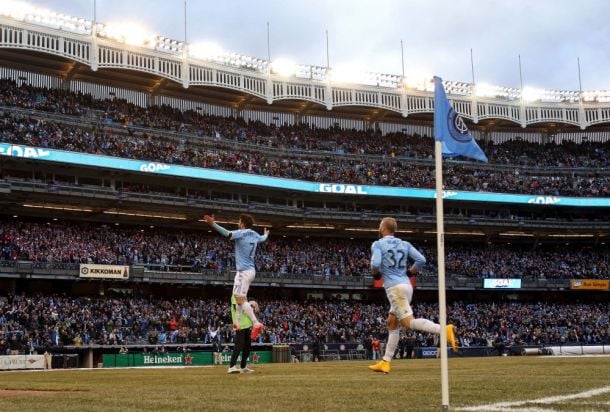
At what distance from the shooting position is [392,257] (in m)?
11.2

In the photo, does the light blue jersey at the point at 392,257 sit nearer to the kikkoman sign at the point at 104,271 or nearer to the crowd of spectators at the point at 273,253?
the kikkoman sign at the point at 104,271

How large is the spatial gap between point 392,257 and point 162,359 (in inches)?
1184

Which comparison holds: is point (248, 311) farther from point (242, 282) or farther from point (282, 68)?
point (282, 68)

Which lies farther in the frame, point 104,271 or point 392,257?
point 104,271

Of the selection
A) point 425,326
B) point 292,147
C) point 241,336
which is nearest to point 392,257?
point 425,326

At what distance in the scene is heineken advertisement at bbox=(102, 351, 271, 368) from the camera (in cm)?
3734

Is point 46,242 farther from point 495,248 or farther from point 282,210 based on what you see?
point 495,248

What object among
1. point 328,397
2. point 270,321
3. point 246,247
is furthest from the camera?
point 270,321

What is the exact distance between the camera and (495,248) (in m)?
70.8

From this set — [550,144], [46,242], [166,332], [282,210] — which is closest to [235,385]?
[166,332]

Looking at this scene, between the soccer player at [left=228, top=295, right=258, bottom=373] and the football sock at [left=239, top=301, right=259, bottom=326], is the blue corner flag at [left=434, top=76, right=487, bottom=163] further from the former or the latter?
the soccer player at [left=228, top=295, right=258, bottom=373]

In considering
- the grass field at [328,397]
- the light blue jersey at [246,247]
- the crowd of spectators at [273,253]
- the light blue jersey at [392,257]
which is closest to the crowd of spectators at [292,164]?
the crowd of spectators at [273,253]

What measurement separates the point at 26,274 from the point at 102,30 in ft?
69.8

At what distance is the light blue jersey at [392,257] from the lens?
1118 cm
